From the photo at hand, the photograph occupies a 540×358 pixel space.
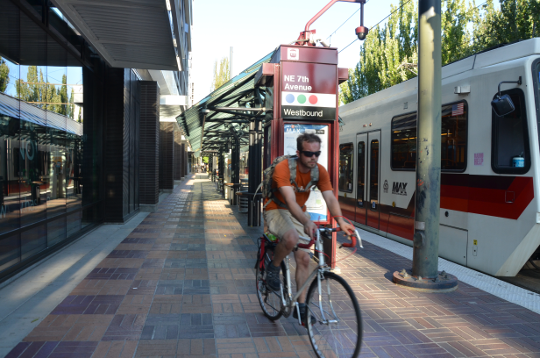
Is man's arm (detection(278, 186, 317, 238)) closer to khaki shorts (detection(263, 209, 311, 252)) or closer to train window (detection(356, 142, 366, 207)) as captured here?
khaki shorts (detection(263, 209, 311, 252))

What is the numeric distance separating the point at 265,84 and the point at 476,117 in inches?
122

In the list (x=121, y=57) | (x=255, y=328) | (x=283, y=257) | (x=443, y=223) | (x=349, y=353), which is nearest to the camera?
(x=349, y=353)

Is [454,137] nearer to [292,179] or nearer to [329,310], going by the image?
[292,179]

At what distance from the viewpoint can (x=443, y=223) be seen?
6.98m

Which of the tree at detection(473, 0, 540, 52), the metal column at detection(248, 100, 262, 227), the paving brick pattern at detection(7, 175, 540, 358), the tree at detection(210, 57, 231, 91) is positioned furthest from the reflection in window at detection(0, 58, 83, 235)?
the tree at detection(210, 57, 231, 91)

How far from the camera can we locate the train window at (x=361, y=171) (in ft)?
34.2

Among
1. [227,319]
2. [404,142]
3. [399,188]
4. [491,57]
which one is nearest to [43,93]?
[227,319]

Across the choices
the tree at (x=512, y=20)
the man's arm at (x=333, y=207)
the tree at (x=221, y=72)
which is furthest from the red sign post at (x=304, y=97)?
the tree at (x=221, y=72)

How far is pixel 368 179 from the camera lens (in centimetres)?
1012

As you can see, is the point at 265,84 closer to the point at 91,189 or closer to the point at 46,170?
the point at 46,170

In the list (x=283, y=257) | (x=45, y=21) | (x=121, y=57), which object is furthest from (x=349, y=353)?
(x=121, y=57)

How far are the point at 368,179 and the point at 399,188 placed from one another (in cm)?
158

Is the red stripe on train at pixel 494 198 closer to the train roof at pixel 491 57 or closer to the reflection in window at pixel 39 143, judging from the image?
the train roof at pixel 491 57

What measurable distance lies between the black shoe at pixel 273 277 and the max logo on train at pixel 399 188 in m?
5.01
